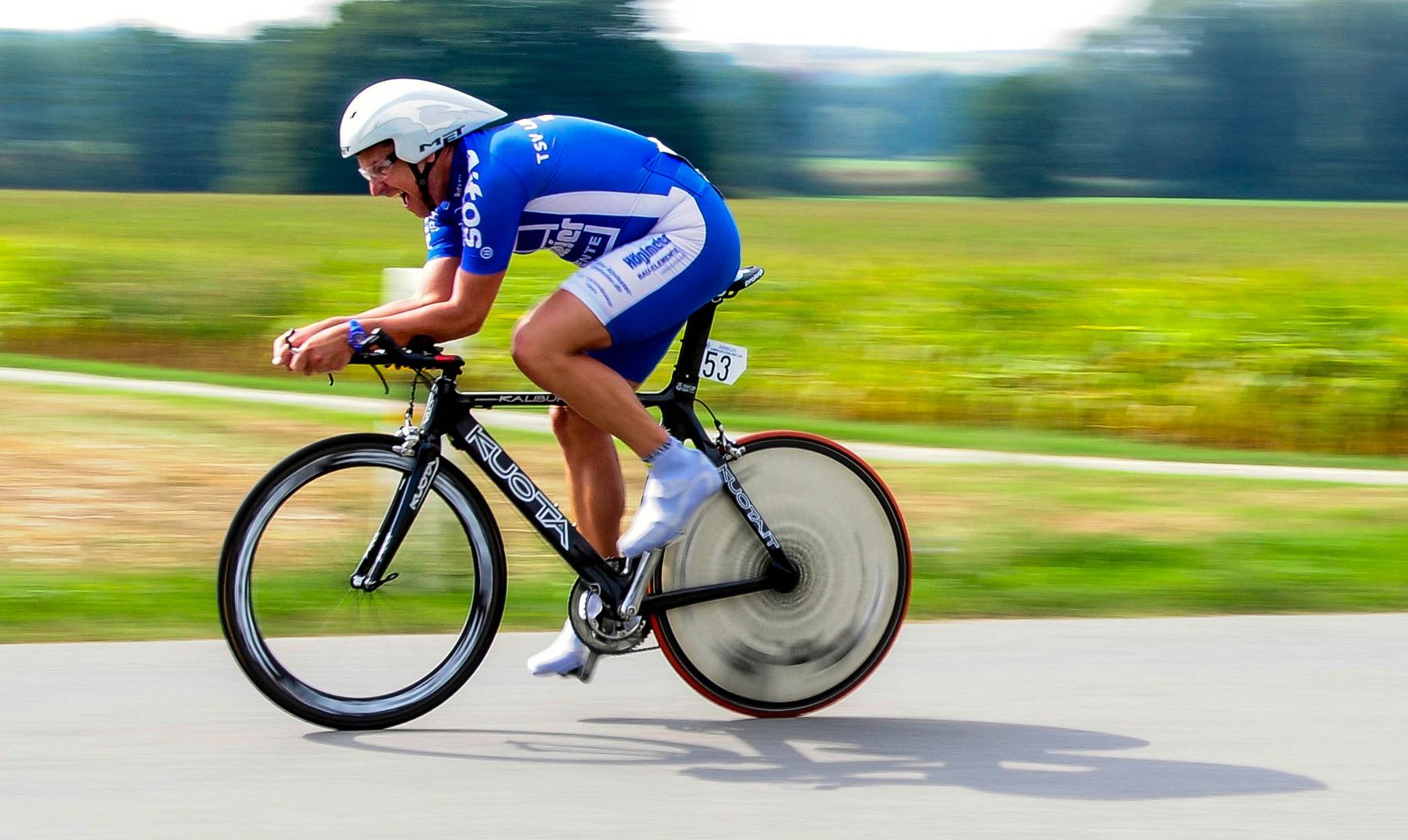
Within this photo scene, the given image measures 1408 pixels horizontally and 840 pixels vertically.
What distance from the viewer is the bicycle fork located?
4.45m

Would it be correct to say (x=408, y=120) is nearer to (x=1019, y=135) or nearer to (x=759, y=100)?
(x=1019, y=135)

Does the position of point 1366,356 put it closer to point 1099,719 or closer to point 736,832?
point 1099,719

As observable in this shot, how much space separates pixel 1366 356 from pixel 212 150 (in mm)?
41880

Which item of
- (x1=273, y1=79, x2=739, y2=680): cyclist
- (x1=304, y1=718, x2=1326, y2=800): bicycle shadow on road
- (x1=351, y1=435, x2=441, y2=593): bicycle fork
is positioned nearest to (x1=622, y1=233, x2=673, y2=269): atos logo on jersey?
(x1=273, y1=79, x2=739, y2=680): cyclist

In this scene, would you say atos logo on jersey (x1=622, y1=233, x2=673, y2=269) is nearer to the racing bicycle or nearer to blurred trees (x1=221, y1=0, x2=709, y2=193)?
the racing bicycle

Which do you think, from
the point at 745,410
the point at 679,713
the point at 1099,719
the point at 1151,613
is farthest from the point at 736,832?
the point at 745,410

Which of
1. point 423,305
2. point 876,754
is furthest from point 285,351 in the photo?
point 876,754

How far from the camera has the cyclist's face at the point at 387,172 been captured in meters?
4.29

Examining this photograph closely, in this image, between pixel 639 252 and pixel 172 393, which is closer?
pixel 639 252

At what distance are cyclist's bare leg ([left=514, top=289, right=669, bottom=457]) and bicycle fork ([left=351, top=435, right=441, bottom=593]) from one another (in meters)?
0.32

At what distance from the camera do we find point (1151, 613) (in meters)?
5.95

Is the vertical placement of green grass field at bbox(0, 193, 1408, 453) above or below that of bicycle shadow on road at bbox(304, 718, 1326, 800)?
above

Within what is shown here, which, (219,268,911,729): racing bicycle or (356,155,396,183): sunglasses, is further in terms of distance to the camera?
(219,268,911,729): racing bicycle

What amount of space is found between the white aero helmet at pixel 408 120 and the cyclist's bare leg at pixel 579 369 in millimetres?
470
